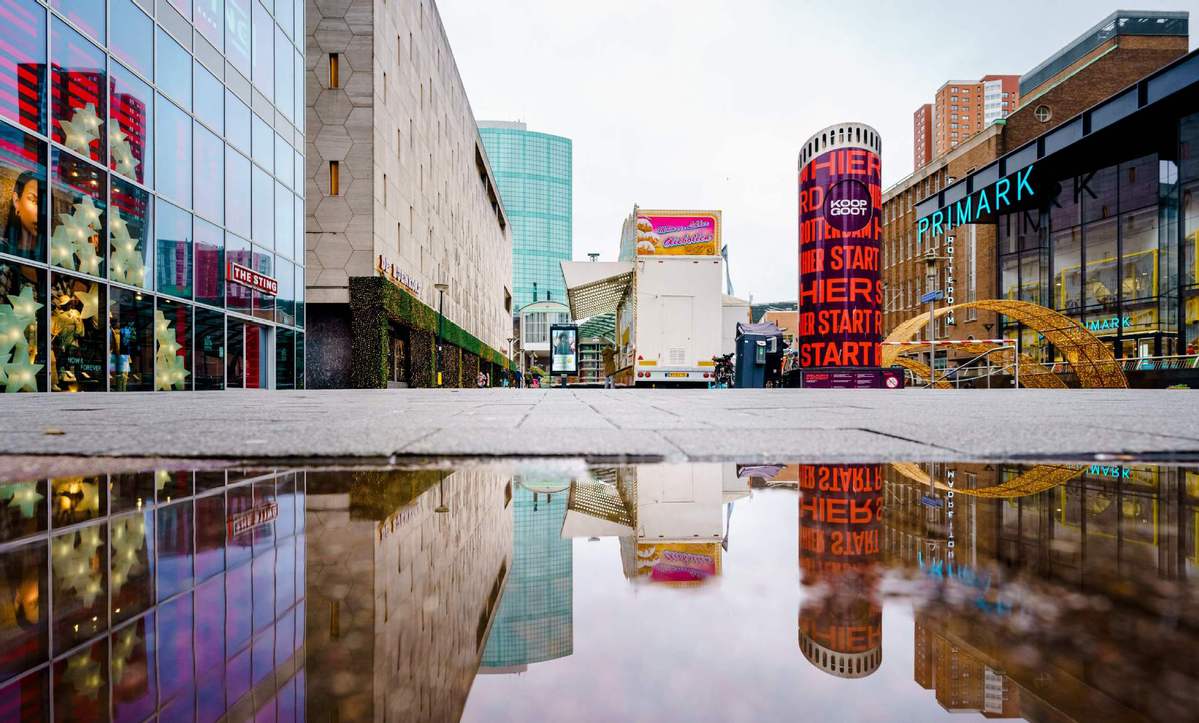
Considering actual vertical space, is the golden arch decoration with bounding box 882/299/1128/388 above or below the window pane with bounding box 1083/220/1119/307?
below

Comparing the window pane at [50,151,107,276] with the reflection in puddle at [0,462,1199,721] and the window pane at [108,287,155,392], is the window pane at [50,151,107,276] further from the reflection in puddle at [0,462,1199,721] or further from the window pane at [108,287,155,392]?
Result: the reflection in puddle at [0,462,1199,721]

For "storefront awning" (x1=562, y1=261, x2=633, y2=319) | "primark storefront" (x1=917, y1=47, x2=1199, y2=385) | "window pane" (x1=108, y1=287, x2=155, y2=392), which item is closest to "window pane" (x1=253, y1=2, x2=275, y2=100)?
"window pane" (x1=108, y1=287, x2=155, y2=392)

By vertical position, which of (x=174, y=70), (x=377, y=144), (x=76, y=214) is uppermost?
(x=377, y=144)

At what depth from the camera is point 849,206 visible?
65.4 feet

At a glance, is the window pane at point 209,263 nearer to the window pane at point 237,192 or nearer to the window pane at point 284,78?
the window pane at point 237,192

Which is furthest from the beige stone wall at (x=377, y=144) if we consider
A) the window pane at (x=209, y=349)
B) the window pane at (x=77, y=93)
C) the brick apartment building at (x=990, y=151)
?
the brick apartment building at (x=990, y=151)

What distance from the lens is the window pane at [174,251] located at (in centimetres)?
1450

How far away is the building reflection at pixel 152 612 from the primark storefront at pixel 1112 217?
74.2 feet

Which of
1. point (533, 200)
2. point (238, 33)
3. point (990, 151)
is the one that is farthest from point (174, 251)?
point (533, 200)

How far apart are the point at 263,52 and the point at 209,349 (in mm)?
8878

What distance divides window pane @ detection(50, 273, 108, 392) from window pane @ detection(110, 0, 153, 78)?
4517mm

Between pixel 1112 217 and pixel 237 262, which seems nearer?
pixel 237 262

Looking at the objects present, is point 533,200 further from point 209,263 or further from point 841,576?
point 841,576

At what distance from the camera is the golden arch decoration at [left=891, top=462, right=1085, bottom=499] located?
1.71 meters
